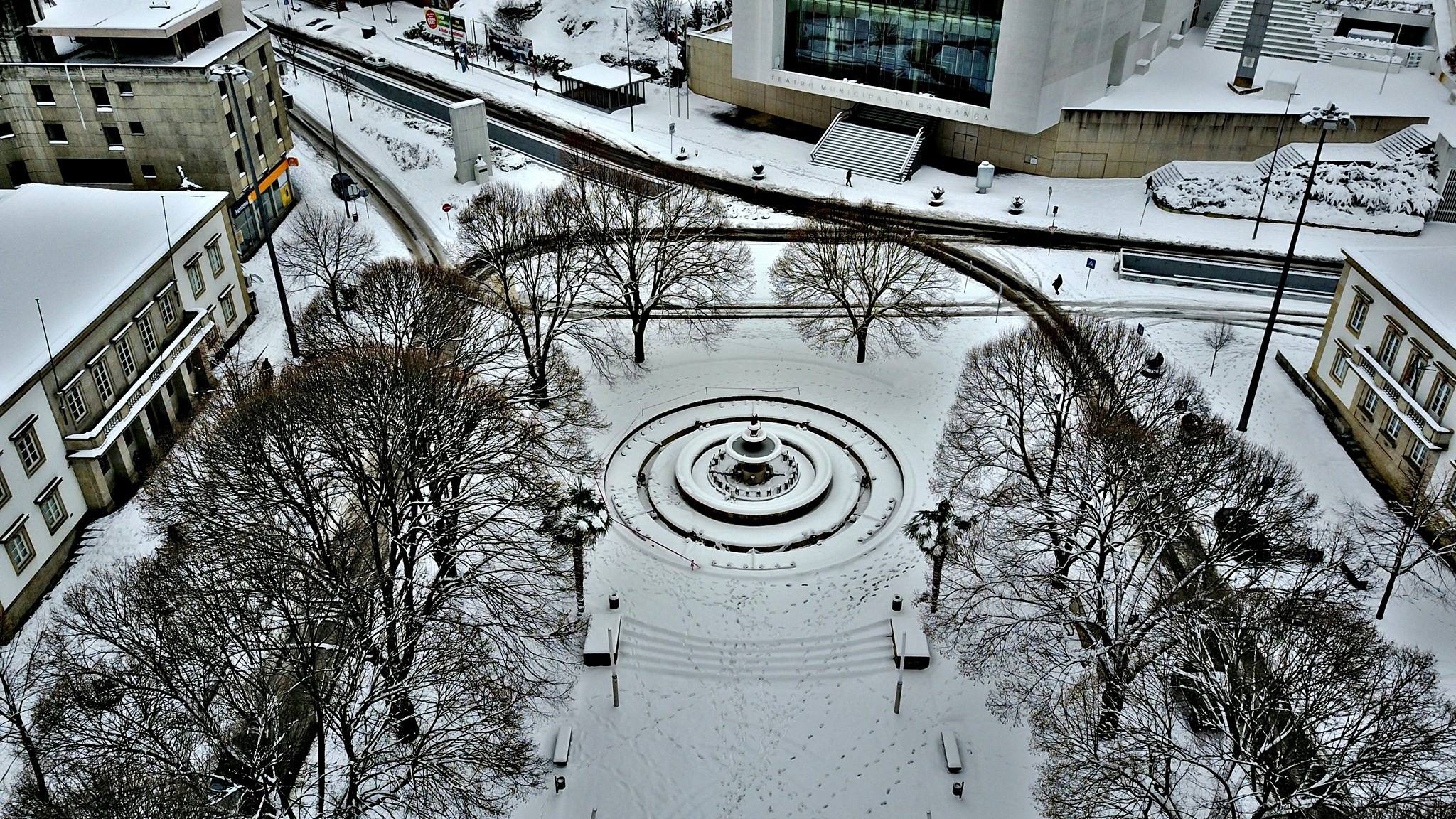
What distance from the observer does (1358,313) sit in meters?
52.0

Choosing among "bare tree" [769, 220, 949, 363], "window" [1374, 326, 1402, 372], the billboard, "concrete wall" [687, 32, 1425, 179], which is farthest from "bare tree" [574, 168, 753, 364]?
the billboard

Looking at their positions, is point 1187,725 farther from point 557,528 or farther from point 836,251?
point 836,251

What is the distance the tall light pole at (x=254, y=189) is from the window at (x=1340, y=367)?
53.5 metres

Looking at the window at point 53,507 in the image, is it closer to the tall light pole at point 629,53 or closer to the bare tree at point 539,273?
the bare tree at point 539,273

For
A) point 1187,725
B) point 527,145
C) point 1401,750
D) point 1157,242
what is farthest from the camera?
point 527,145

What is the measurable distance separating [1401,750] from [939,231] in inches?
2020

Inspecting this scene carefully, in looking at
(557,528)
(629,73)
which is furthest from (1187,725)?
(629,73)

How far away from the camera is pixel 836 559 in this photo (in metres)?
46.2

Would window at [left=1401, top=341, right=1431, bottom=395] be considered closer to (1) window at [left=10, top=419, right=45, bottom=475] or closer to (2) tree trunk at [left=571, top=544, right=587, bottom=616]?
(2) tree trunk at [left=571, top=544, right=587, bottom=616]

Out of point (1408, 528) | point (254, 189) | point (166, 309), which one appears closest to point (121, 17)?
point (254, 189)

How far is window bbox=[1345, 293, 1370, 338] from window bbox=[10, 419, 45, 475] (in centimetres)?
5877

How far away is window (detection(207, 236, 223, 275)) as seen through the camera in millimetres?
57213

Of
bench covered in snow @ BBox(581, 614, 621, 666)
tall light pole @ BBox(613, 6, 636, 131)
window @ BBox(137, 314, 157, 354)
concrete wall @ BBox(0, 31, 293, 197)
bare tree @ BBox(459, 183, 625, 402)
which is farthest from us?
tall light pole @ BBox(613, 6, 636, 131)

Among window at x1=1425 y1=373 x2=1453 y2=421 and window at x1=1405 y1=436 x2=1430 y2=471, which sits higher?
window at x1=1425 y1=373 x2=1453 y2=421
